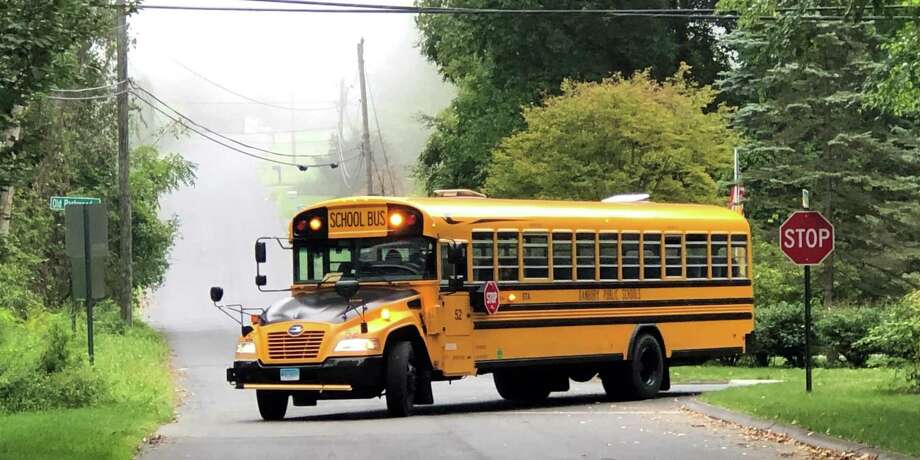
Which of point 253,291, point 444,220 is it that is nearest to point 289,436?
point 444,220

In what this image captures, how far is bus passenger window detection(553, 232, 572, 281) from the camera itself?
20.8 metres

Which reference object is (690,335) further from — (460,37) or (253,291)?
(253,291)

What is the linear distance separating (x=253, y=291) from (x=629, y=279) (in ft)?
172

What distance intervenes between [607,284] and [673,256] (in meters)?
1.69

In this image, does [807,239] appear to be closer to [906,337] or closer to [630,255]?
[906,337]

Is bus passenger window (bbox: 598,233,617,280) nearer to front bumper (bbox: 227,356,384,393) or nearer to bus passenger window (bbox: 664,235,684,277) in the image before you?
bus passenger window (bbox: 664,235,684,277)

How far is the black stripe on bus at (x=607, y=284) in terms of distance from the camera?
65.7 ft

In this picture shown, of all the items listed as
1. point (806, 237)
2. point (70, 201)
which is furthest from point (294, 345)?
point (806, 237)

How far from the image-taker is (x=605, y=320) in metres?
21.4

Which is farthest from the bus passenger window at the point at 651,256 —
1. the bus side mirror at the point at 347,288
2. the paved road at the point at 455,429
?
the bus side mirror at the point at 347,288

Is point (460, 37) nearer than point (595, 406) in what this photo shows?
No

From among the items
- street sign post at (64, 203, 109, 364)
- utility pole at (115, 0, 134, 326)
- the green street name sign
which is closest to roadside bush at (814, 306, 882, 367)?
the green street name sign

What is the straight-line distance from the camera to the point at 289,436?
15922 millimetres

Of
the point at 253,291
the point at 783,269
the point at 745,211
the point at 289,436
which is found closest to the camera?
the point at 289,436
